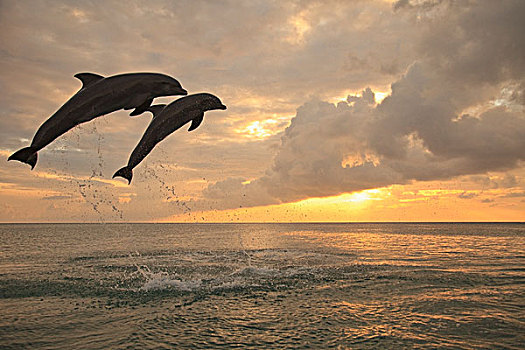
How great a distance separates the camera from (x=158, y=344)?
36.8 ft

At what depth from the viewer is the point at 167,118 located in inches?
373

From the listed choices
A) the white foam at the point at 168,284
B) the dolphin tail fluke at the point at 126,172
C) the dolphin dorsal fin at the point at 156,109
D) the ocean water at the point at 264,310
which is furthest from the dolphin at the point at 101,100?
the white foam at the point at 168,284

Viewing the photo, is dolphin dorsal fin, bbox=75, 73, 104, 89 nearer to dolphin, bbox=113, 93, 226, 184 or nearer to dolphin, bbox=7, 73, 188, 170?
dolphin, bbox=7, 73, 188, 170

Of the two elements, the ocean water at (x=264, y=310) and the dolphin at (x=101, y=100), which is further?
the ocean water at (x=264, y=310)

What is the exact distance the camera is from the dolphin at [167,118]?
9297mm

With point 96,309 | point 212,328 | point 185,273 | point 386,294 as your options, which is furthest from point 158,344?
point 185,273

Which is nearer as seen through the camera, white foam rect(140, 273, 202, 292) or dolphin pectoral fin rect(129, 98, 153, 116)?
dolphin pectoral fin rect(129, 98, 153, 116)

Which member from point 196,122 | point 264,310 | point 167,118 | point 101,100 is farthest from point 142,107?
point 264,310

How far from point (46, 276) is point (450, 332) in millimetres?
23836

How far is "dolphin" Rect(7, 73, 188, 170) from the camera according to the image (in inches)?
349

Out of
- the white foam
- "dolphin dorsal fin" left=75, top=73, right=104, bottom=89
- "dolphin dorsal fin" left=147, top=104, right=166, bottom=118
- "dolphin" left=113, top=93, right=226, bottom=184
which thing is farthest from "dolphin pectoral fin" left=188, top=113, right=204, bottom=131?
the white foam

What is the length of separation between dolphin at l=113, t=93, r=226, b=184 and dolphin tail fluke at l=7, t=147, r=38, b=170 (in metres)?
1.82

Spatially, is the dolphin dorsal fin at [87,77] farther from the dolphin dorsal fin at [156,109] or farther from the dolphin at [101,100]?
the dolphin dorsal fin at [156,109]

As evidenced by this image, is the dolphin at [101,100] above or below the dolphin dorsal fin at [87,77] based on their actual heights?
below
